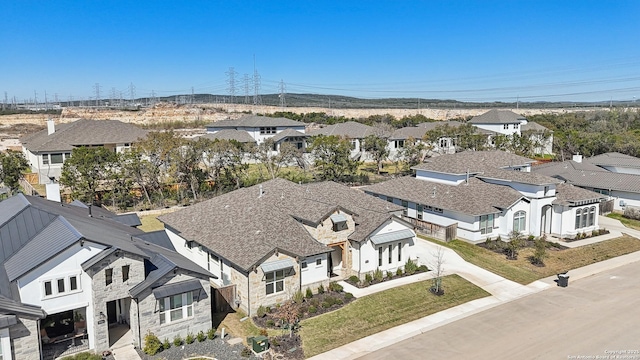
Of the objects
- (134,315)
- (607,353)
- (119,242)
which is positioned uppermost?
(119,242)

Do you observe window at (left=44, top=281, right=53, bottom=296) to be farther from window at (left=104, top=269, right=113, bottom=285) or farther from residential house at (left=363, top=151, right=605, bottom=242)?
residential house at (left=363, top=151, right=605, bottom=242)

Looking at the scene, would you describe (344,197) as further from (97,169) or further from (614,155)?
(614,155)

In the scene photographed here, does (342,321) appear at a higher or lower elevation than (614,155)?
lower

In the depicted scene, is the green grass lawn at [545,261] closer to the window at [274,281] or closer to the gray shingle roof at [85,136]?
the window at [274,281]

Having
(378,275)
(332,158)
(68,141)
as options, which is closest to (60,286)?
(378,275)

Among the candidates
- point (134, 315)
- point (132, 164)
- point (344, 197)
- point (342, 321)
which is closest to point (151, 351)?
point (134, 315)

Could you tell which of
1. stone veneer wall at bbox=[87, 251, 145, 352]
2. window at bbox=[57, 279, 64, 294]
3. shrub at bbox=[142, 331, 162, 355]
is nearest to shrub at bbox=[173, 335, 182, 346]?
shrub at bbox=[142, 331, 162, 355]
